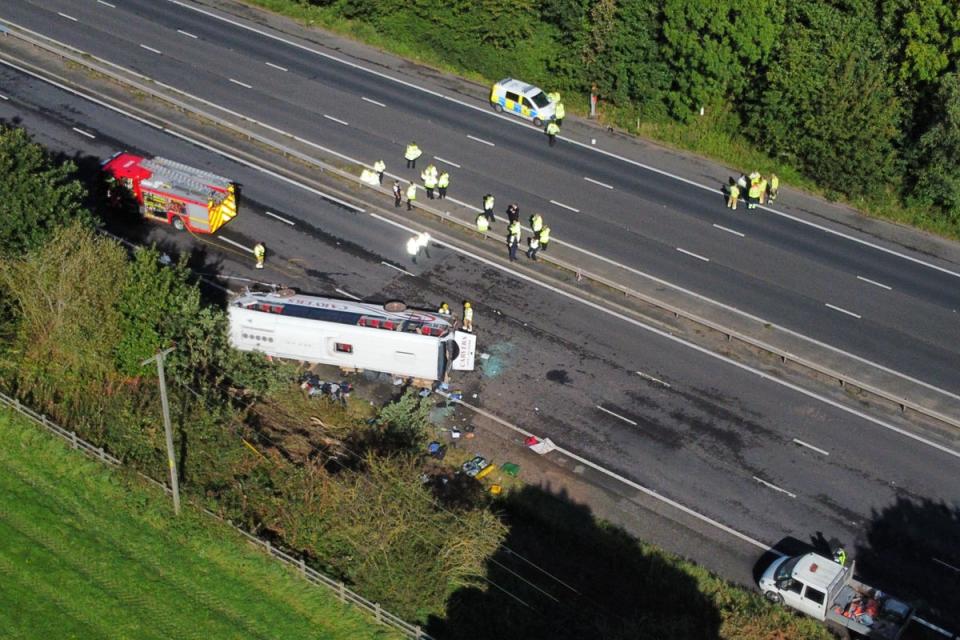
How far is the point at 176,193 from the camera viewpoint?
150 ft

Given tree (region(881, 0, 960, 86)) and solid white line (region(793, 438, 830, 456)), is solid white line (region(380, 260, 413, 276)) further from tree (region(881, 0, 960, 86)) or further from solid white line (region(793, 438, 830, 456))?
tree (region(881, 0, 960, 86))

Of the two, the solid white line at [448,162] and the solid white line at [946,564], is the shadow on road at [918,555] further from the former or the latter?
the solid white line at [448,162]

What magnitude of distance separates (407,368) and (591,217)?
13392 millimetres

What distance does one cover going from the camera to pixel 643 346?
4141 cm

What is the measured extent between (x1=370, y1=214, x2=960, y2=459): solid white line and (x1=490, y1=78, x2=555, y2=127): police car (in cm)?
1109

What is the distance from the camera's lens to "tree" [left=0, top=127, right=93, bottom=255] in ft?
130

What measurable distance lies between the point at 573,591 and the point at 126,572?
12.9 m

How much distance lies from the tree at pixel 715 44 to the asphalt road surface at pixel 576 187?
14.9 ft

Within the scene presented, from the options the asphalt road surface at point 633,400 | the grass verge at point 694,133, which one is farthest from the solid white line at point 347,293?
the grass verge at point 694,133

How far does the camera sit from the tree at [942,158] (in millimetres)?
46500

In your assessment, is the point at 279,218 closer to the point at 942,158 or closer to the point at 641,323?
the point at 641,323

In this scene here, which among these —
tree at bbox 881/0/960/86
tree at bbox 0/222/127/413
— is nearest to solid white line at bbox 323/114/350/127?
tree at bbox 0/222/127/413

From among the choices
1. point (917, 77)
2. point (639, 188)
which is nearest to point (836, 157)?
point (917, 77)

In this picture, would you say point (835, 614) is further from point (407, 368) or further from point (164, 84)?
point (164, 84)
